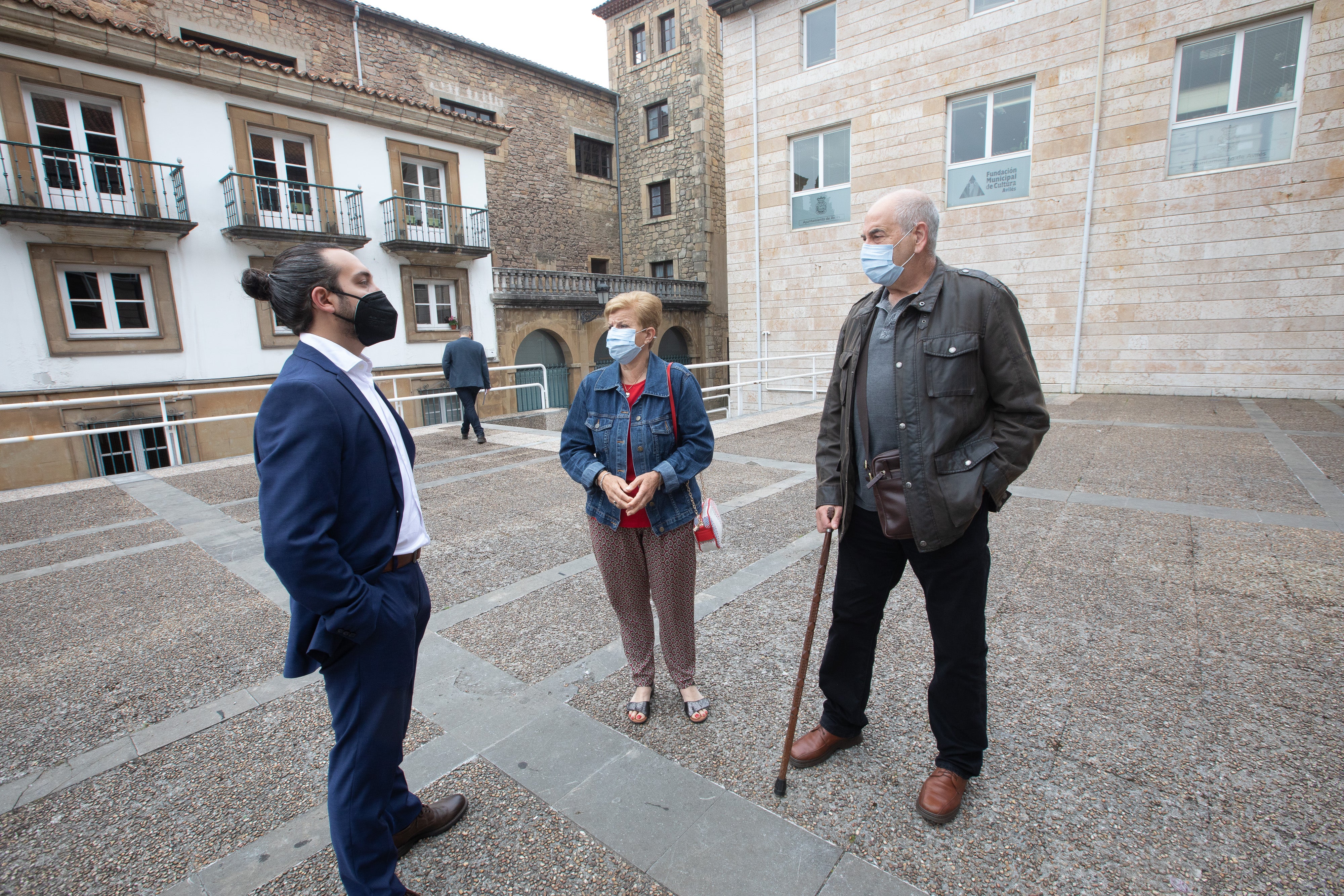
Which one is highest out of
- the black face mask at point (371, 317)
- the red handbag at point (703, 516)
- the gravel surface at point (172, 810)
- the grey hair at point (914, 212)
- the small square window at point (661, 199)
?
the small square window at point (661, 199)

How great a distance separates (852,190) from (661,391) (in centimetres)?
1354

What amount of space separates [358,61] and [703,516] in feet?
66.5

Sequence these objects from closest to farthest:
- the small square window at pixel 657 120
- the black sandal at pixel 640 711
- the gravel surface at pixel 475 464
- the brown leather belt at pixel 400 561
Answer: the brown leather belt at pixel 400 561 → the black sandal at pixel 640 711 → the gravel surface at pixel 475 464 → the small square window at pixel 657 120

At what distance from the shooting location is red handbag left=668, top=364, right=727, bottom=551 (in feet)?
8.26

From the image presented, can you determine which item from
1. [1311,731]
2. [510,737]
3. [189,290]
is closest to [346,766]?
[510,737]

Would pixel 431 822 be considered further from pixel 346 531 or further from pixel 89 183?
pixel 89 183

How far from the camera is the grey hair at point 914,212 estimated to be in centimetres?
200

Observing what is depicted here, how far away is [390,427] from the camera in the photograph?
177 centimetres

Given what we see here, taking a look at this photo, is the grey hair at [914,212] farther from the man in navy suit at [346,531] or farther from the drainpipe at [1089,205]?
the drainpipe at [1089,205]

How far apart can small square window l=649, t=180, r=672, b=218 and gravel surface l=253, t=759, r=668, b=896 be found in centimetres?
2388

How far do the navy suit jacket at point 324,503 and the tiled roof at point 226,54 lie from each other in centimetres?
1480

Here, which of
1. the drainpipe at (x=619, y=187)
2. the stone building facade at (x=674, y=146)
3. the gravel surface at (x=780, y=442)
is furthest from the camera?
the drainpipe at (x=619, y=187)

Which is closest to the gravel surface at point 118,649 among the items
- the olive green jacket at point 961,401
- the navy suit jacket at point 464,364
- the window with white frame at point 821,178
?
the olive green jacket at point 961,401

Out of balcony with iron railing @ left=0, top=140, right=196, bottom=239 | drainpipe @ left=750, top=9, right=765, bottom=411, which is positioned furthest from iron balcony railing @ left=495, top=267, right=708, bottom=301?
balcony with iron railing @ left=0, top=140, right=196, bottom=239
